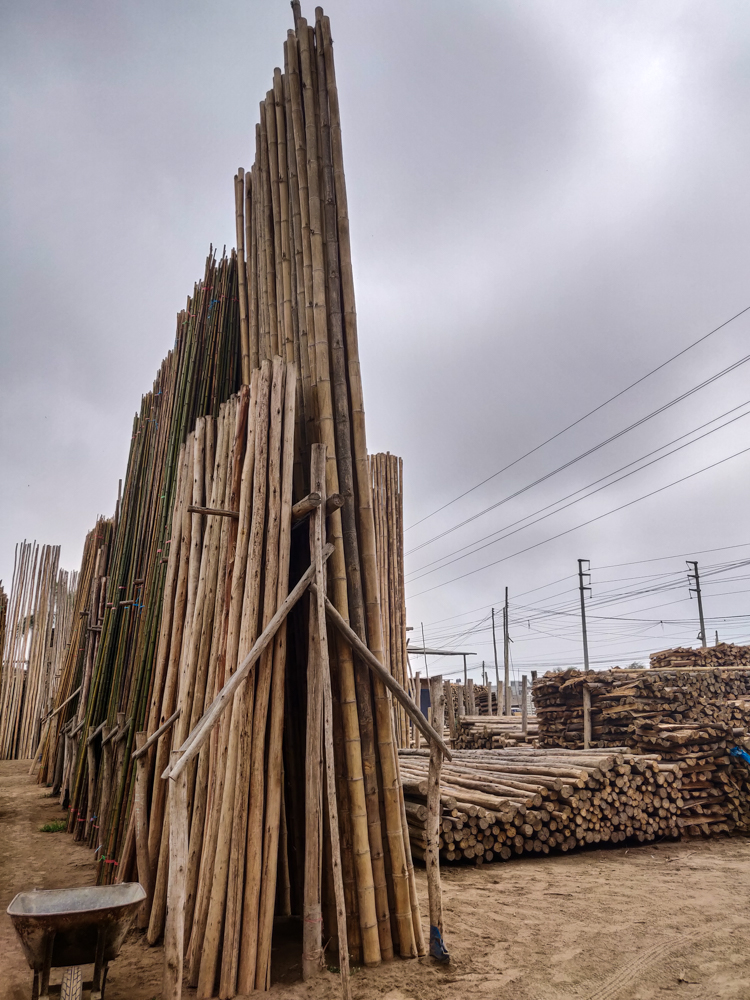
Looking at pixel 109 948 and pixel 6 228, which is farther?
pixel 6 228

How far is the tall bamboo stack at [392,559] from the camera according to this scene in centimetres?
1038

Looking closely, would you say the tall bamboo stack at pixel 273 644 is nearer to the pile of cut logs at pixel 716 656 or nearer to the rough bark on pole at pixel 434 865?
the rough bark on pole at pixel 434 865

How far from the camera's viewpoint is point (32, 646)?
16.7 m

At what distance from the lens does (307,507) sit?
13.7 ft

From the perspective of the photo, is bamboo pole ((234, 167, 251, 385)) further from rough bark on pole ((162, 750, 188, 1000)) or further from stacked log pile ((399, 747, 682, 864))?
stacked log pile ((399, 747, 682, 864))

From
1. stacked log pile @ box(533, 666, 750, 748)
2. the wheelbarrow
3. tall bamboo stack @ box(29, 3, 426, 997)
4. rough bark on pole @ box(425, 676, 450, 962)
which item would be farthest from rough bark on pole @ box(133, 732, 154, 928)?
stacked log pile @ box(533, 666, 750, 748)

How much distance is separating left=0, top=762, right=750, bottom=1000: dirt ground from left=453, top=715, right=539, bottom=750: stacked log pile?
727cm

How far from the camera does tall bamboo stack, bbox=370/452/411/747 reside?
10375 mm

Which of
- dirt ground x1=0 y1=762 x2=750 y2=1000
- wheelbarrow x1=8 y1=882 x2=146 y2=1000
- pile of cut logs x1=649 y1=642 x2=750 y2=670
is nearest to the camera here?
wheelbarrow x1=8 y1=882 x2=146 y2=1000

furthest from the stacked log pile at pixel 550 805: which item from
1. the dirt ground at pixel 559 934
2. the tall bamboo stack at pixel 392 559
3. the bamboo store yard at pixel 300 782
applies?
the tall bamboo stack at pixel 392 559

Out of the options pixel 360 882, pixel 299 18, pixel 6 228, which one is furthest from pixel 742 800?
pixel 6 228

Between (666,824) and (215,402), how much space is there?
6.81 m

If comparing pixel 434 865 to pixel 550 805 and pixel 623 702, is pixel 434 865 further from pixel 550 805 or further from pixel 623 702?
pixel 623 702

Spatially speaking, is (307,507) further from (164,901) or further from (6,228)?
(6,228)
